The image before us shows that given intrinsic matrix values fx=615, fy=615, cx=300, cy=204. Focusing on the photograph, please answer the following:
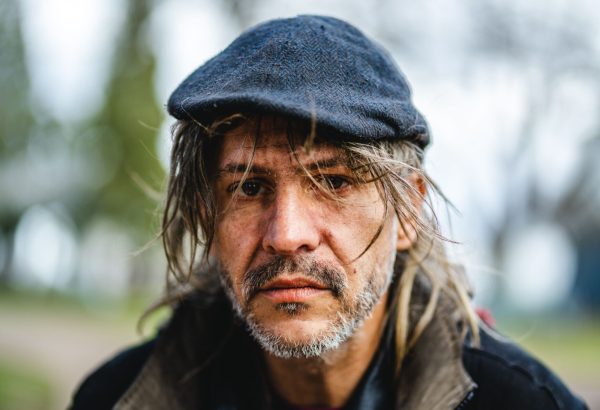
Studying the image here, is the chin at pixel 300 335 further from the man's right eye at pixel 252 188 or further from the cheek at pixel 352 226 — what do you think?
the man's right eye at pixel 252 188

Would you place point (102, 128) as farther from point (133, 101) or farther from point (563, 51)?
point (563, 51)

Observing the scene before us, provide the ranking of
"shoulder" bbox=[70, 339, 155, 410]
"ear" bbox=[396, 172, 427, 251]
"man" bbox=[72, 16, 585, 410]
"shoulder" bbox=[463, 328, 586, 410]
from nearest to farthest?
"man" bbox=[72, 16, 585, 410] < "shoulder" bbox=[463, 328, 586, 410] < "ear" bbox=[396, 172, 427, 251] < "shoulder" bbox=[70, 339, 155, 410]

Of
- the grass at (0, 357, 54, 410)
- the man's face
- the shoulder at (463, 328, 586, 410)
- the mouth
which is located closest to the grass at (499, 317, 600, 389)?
the shoulder at (463, 328, 586, 410)

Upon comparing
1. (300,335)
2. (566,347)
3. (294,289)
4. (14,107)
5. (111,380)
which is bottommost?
(566,347)

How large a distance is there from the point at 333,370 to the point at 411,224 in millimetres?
697

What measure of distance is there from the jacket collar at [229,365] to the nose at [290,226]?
71cm

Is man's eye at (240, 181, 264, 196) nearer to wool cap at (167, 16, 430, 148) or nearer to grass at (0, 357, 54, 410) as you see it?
wool cap at (167, 16, 430, 148)

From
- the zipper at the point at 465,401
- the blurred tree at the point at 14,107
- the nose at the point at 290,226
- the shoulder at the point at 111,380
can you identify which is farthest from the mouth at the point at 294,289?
the blurred tree at the point at 14,107

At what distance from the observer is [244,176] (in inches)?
90.7

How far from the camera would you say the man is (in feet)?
7.23

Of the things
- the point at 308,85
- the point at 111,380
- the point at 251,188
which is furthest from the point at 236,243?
the point at 111,380

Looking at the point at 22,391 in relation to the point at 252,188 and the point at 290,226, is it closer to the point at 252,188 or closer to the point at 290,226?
the point at 252,188

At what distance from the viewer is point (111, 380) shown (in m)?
2.82

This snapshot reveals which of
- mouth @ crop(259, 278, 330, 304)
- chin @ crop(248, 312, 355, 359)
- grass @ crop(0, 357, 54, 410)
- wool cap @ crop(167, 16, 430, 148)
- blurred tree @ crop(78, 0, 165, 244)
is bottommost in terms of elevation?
blurred tree @ crop(78, 0, 165, 244)
